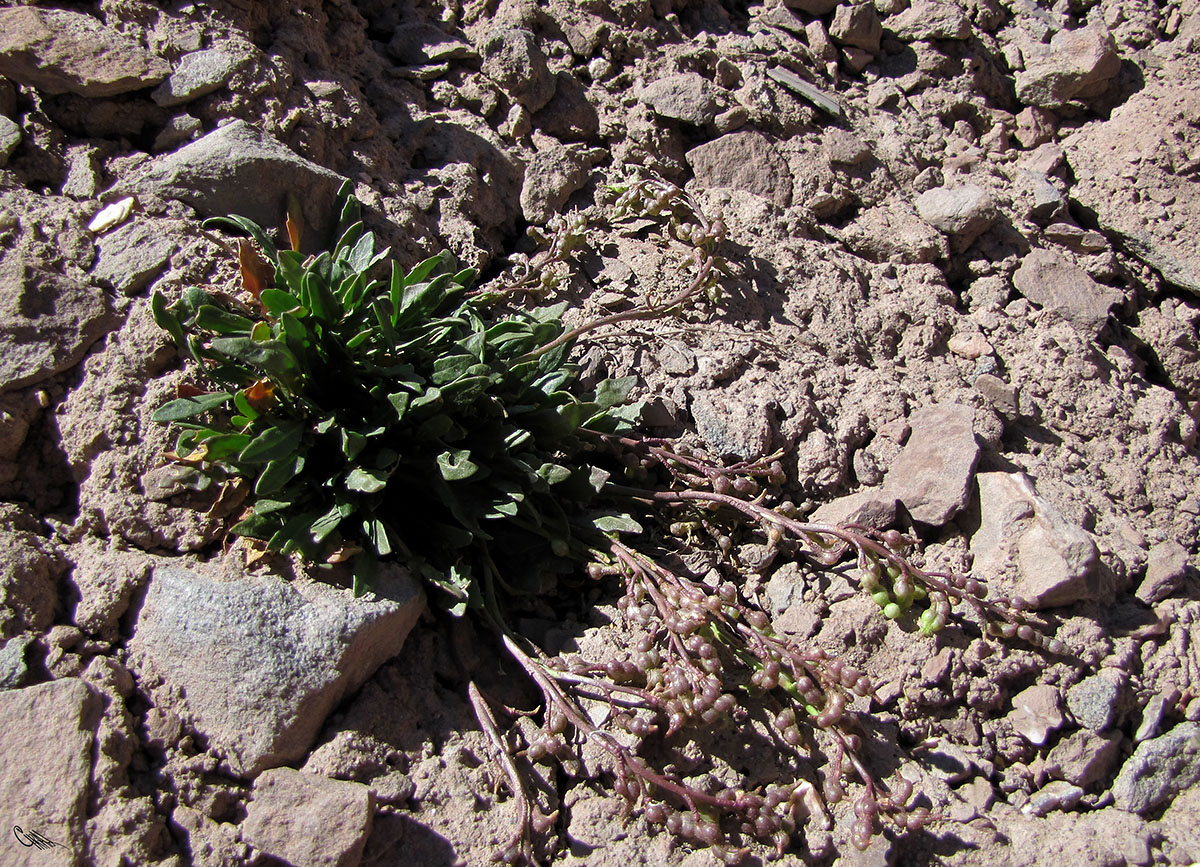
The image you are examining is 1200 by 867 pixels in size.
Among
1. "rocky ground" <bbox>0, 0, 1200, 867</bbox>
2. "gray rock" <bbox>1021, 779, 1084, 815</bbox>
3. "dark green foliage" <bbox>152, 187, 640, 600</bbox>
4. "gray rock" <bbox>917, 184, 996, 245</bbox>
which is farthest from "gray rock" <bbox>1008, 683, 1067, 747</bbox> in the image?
"gray rock" <bbox>917, 184, 996, 245</bbox>

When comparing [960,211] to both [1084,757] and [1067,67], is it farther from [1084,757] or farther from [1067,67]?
[1084,757]

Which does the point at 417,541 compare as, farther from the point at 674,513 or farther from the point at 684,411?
the point at 684,411

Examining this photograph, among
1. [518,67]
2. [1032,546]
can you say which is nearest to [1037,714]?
[1032,546]

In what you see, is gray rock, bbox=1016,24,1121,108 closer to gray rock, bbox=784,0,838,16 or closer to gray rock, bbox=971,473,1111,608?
gray rock, bbox=784,0,838,16

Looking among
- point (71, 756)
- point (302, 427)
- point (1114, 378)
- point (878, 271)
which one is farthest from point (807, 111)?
point (71, 756)

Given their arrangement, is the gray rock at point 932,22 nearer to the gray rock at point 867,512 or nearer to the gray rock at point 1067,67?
the gray rock at point 1067,67
